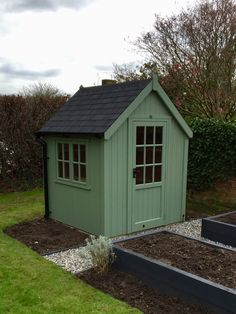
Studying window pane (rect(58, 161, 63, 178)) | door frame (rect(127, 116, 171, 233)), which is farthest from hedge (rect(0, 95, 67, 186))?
door frame (rect(127, 116, 171, 233))

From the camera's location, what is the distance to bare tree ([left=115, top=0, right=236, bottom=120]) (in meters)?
10.5

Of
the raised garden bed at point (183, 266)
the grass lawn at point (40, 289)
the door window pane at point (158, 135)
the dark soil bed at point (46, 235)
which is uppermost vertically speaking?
the door window pane at point (158, 135)

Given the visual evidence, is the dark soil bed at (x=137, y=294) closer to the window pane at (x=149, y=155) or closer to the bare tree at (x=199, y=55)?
the window pane at (x=149, y=155)

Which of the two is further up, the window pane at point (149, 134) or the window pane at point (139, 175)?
the window pane at point (149, 134)

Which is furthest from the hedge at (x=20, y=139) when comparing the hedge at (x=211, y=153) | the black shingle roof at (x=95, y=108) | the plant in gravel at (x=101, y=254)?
the plant in gravel at (x=101, y=254)

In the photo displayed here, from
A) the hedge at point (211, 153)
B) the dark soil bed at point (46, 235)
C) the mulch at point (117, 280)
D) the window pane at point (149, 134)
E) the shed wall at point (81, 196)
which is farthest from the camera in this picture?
the hedge at point (211, 153)

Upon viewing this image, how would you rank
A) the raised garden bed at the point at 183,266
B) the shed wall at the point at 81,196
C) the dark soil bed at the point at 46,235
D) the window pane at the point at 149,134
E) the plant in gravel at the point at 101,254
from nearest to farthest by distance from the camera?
the raised garden bed at the point at 183,266, the plant in gravel at the point at 101,254, the dark soil bed at the point at 46,235, the shed wall at the point at 81,196, the window pane at the point at 149,134

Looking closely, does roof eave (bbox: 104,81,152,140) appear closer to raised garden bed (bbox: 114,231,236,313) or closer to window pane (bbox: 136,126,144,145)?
window pane (bbox: 136,126,144,145)

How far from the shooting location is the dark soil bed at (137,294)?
3.85 metres

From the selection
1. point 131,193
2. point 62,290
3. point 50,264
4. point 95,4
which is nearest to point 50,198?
point 131,193

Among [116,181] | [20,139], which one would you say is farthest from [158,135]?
[20,139]

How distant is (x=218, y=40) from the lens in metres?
10.6

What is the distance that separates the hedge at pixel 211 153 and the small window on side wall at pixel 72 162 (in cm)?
362

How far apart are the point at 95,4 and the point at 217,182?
18.7 ft
